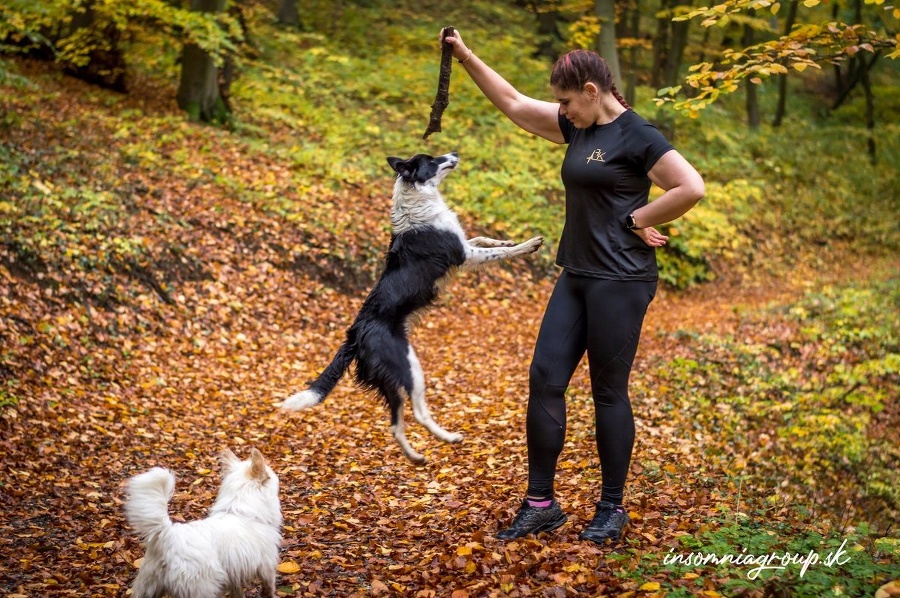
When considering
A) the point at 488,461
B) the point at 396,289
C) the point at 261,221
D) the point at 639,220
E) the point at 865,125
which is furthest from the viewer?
the point at 865,125

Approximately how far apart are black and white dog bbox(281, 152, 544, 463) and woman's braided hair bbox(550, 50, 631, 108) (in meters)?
1.18

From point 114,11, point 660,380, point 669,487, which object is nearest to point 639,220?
point 669,487

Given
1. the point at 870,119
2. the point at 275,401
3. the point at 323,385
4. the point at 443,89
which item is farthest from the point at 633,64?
the point at 323,385


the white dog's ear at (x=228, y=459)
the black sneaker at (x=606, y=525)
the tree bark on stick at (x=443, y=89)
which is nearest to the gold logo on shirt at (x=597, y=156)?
the tree bark on stick at (x=443, y=89)

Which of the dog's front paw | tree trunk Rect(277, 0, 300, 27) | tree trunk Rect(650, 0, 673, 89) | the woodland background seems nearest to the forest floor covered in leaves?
the woodland background

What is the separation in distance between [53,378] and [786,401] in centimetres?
715

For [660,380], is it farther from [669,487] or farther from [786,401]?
[669,487]

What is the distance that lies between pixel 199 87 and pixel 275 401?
24.9 ft

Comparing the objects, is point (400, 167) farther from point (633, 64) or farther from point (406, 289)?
point (633, 64)

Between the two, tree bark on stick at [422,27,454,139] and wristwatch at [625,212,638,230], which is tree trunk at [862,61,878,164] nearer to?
tree bark on stick at [422,27,454,139]

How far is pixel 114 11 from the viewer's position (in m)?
11.0

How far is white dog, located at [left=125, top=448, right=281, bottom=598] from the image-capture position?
3.10m

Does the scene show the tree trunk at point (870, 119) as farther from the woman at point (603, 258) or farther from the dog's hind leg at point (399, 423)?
the dog's hind leg at point (399, 423)

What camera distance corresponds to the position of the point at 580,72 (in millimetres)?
3547
